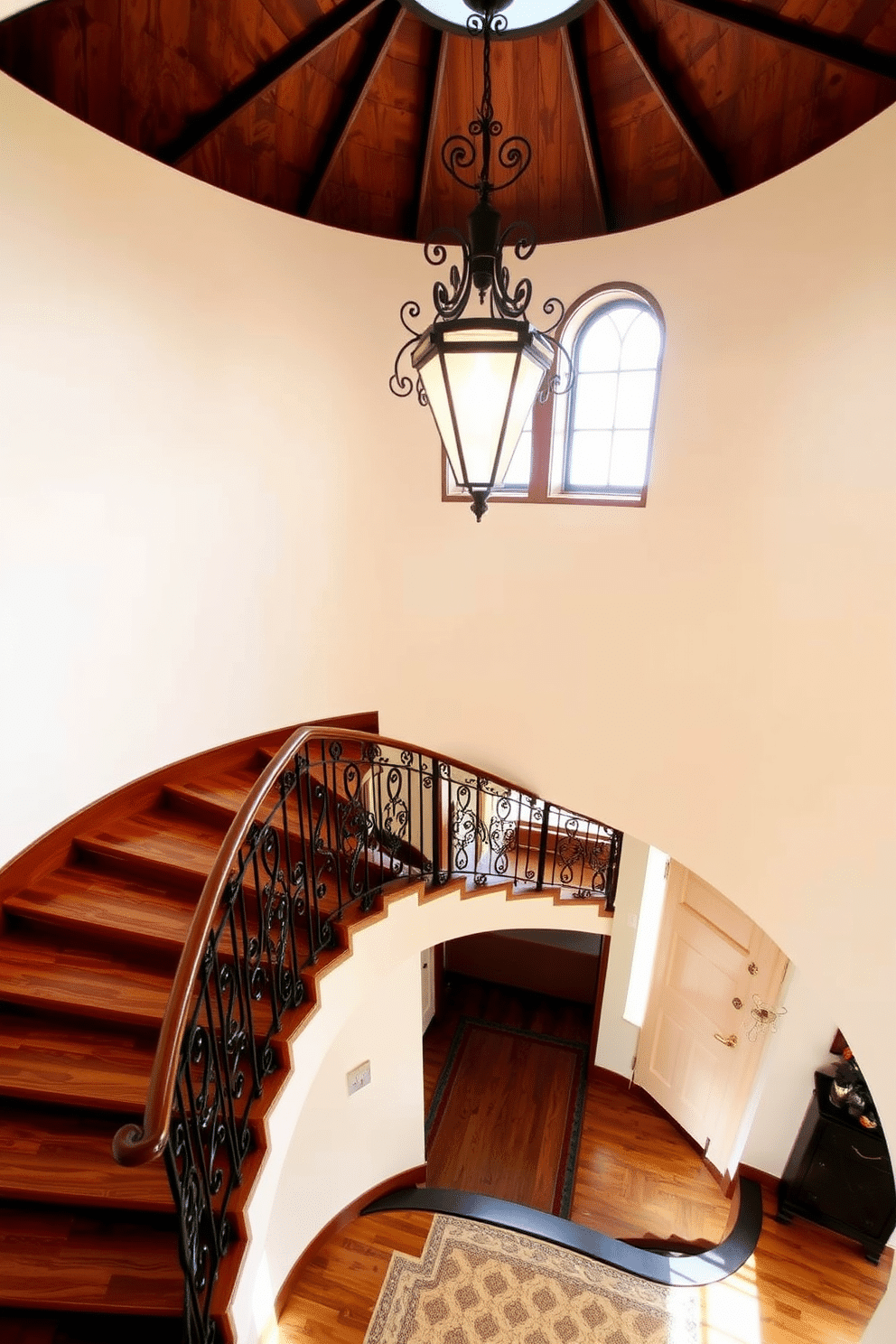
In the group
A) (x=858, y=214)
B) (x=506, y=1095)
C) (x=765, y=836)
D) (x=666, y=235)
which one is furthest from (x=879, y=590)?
(x=506, y=1095)

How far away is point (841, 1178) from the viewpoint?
16.1ft

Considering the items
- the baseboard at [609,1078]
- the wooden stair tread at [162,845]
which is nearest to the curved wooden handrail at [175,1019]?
the wooden stair tread at [162,845]

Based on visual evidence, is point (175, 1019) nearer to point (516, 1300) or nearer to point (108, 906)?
point (108, 906)

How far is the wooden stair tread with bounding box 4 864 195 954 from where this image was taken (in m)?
3.03

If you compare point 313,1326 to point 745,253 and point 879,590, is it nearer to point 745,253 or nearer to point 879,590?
point 879,590

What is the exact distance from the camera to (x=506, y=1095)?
6414 millimetres

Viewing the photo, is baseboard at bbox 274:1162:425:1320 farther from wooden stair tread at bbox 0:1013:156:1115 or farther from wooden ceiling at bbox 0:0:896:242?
wooden ceiling at bbox 0:0:896:242

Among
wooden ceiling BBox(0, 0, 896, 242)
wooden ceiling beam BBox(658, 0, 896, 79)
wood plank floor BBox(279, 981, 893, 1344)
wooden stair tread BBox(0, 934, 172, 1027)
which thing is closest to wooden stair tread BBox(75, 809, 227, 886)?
wooden stair tread BBox(0, 934, 172, 1027)

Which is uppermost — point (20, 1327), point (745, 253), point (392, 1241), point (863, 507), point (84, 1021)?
point (745, 253)

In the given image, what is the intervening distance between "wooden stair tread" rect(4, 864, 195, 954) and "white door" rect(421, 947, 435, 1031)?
4.31 meters

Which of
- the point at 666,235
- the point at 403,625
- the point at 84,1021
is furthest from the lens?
the point at 403,625

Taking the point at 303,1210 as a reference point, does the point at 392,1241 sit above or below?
below

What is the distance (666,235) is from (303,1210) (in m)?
6.16

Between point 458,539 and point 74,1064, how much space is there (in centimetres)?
347
